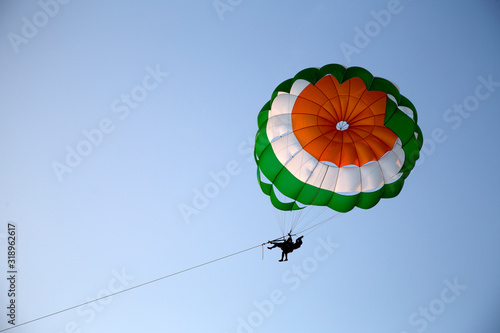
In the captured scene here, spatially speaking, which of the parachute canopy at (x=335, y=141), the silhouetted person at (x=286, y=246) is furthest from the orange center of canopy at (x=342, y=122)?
the silhouetted person at (x=286, y=246)

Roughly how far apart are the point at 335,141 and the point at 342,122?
0.54 metres

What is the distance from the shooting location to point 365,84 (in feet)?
27.9

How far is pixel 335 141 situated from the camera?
889 centimetres

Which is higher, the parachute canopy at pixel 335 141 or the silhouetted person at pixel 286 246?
the parachute canopy at pixel 335 141

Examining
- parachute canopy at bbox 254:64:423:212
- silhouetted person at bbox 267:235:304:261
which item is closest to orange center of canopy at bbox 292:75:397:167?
parachute canopy at bbox 254:64:423:212

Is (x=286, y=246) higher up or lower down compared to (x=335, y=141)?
lower down

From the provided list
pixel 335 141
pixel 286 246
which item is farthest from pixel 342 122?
pixel 286 246

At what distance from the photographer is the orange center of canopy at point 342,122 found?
8.53m

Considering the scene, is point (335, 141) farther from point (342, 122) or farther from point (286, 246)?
point (286, 246)

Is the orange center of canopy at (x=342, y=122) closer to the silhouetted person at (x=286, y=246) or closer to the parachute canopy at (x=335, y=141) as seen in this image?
the parachute canopy at (x=335, y=141)

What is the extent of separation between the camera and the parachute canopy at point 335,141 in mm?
8531

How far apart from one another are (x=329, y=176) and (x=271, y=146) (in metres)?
1.62

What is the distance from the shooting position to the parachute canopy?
336 inches

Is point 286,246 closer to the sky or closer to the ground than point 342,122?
closer to the ground
